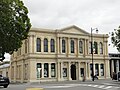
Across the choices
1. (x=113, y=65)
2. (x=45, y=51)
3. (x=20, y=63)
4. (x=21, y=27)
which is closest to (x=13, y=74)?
(x=20, y=63)

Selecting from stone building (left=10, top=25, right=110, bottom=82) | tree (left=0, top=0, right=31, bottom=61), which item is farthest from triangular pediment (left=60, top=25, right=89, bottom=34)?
tree (left=0, top=0, right=31, bottom=61)

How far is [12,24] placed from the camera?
25875mm

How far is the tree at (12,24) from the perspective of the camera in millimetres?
25109

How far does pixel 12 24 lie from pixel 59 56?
129 feet

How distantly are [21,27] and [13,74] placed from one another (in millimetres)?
49802

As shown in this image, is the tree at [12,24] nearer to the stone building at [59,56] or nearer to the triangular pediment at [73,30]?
the stone building at [59,56]

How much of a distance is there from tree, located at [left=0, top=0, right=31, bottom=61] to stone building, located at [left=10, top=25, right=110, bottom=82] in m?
33.1

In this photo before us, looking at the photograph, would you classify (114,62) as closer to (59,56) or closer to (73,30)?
(73,30)

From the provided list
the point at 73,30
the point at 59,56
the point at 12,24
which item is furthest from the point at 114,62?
the point at 12,24

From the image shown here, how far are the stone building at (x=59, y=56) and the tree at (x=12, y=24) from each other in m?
33.1

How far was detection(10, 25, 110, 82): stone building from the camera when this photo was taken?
62156 millimetres

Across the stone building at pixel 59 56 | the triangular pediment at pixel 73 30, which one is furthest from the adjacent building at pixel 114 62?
the triangular pediment at pixel 73 30

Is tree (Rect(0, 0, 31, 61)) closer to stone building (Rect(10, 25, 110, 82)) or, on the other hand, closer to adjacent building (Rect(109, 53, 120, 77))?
stone building (Rect(10, 25, 110, 82))

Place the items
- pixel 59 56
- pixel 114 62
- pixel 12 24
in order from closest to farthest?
pixel 12 24, pixel 59 56, pixel 114 62
